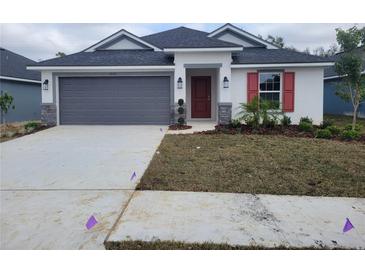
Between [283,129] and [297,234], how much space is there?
8429 millimetres

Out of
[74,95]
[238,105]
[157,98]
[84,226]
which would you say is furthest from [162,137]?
[84,226]

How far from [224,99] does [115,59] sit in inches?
198

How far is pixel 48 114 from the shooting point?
13539mm

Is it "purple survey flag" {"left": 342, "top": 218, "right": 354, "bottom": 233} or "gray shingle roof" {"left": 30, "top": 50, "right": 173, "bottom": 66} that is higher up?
"gray shingle roof" {"left": 30, "top": 50, "right": 173, "bottom": 66}

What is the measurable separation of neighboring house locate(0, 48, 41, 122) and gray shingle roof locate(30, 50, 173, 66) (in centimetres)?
495

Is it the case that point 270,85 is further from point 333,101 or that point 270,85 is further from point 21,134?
point 333,101

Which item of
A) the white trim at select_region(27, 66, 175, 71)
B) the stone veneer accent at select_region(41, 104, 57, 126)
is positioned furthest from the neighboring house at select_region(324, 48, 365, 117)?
the stone veneer accent at select_region(41, 104, 57, 126)

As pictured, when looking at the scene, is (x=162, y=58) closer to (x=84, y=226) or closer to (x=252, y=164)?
(x=252, y=164)

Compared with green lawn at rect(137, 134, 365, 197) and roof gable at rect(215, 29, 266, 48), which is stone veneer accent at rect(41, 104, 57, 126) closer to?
green lawn at rect(137, 134, 365, 197)

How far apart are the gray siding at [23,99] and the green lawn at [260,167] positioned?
12064mm

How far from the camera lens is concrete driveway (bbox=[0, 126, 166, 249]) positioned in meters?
3.59

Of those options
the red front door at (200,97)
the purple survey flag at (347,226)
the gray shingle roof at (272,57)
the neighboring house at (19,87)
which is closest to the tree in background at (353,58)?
the gray shingle roof at (272,57)

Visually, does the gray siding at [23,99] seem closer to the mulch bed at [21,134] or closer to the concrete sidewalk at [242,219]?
the mulch bed at [21,134]

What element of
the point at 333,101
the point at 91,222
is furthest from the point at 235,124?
the point at 333,101
